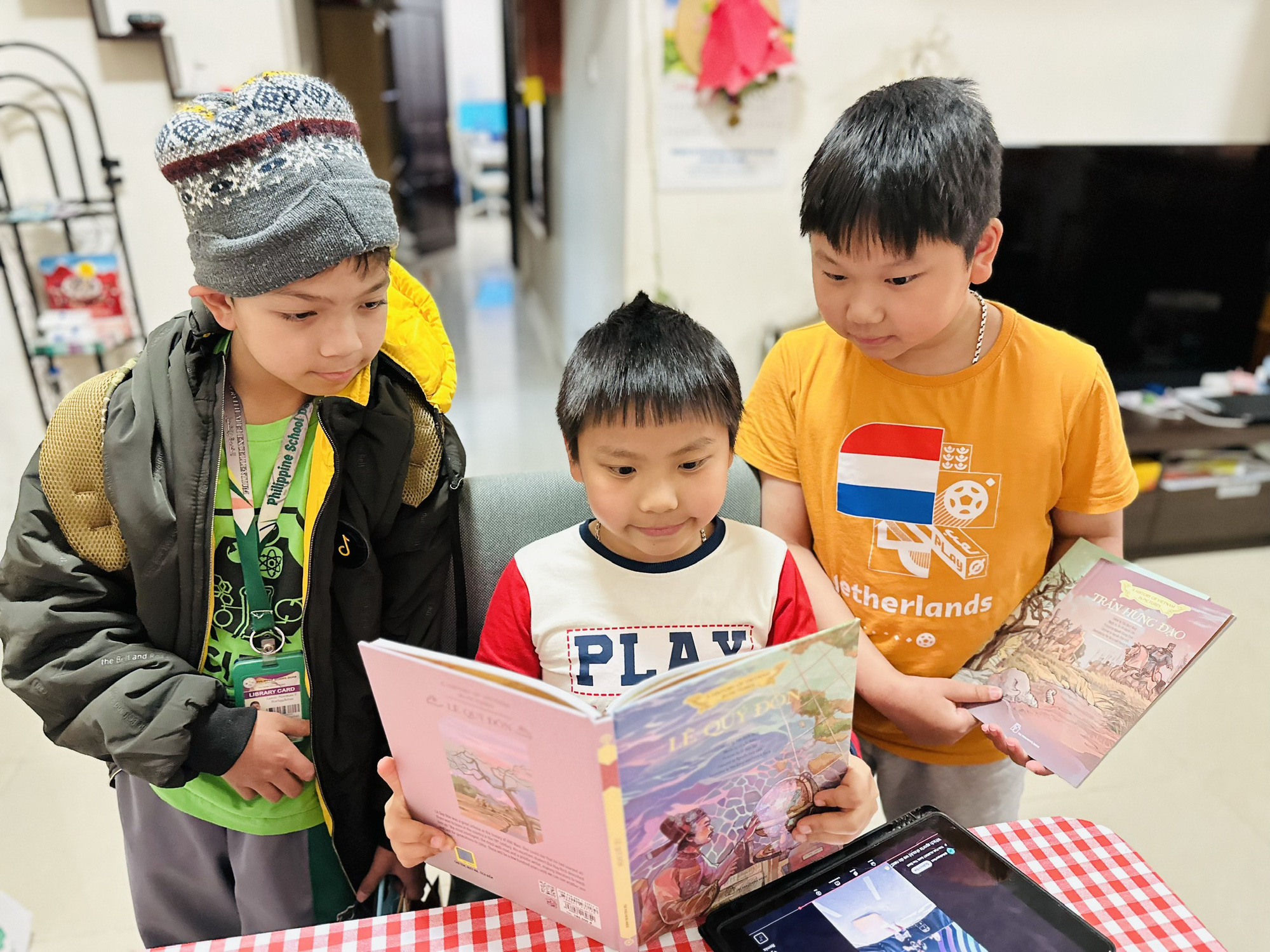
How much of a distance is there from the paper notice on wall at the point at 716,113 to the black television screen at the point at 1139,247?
2.44 feet

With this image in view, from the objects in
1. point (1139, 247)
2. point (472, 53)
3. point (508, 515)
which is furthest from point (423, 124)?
point (508, 515)

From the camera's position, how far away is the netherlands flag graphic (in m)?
1.04

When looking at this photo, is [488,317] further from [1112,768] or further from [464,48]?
[464,48]

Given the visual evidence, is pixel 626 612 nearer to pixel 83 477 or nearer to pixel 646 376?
pixel 646 376

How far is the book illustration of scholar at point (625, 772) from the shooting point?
643mm

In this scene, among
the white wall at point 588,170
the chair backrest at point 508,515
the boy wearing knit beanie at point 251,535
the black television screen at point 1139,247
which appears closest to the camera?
the boy wearing knit beanie at point 251,535

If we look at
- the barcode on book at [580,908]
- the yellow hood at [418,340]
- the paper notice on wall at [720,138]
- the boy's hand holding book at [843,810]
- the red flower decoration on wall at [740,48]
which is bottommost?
the barcode on book at [580,908]

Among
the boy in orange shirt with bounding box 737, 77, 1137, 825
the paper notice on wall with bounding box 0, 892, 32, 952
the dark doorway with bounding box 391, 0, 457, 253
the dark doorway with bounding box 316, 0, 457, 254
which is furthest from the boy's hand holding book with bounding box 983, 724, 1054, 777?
the dark doorway with bounding box 391, 0, 457, 253

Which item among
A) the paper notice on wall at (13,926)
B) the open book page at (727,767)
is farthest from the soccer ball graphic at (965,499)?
the paper notice on wall at (13,926)

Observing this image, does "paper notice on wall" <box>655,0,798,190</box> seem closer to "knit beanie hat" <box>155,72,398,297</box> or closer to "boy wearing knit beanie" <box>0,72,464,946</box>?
"boy wearing knit beanie" <box>0,72,464,946</box>

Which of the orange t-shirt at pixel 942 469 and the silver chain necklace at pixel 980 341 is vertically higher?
the silver chain necklace at pixel 980 341

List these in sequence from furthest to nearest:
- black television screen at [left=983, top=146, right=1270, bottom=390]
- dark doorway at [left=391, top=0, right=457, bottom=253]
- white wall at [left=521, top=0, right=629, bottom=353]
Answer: dark doorway at [left=391, top=0, right=457, bottom=253], white wall at [left=521, top=0, right=629, bottom=353], black television screen at [left=983, top=146, right=1270, bottom=390]

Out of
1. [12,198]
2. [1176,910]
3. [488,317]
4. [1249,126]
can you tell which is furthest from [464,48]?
A: [1176,910]

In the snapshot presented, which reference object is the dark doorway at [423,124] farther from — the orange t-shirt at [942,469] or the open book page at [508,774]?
the open book page at [508,774]
